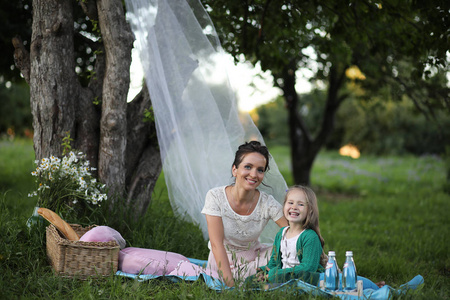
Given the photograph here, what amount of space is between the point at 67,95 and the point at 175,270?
2.00 meters

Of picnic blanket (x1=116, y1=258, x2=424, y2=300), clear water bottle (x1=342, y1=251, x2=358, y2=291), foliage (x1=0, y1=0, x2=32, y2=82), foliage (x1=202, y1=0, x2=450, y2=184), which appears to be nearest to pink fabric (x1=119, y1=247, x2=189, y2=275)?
picnic blanket (x1=116, y1=258, x2=424, y2=300)

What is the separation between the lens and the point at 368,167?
1492 centimetres

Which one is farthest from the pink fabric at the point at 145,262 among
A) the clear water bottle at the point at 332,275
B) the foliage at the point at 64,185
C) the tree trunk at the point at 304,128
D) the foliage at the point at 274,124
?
the foliage at the point at 274,124

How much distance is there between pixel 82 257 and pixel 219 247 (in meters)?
1.05

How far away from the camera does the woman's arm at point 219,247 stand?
3338mm

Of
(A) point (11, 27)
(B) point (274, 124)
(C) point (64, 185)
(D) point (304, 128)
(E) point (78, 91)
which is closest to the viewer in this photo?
(C) point (64, 185)

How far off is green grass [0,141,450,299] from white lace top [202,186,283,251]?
20.4 inches

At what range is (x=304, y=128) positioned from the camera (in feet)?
32.0

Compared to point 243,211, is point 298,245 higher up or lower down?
lower down

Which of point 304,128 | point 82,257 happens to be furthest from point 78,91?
point 304,128

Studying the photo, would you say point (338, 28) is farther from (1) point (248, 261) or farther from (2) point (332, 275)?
(2) point (332, 275)

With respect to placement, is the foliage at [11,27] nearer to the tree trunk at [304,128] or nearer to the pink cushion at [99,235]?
the pink cushion at [99,235]

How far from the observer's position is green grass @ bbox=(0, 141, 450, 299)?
3.17 metres

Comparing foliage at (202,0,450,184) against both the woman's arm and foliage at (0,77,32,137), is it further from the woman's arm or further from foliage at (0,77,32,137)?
foliage at (0,77,32,137)
